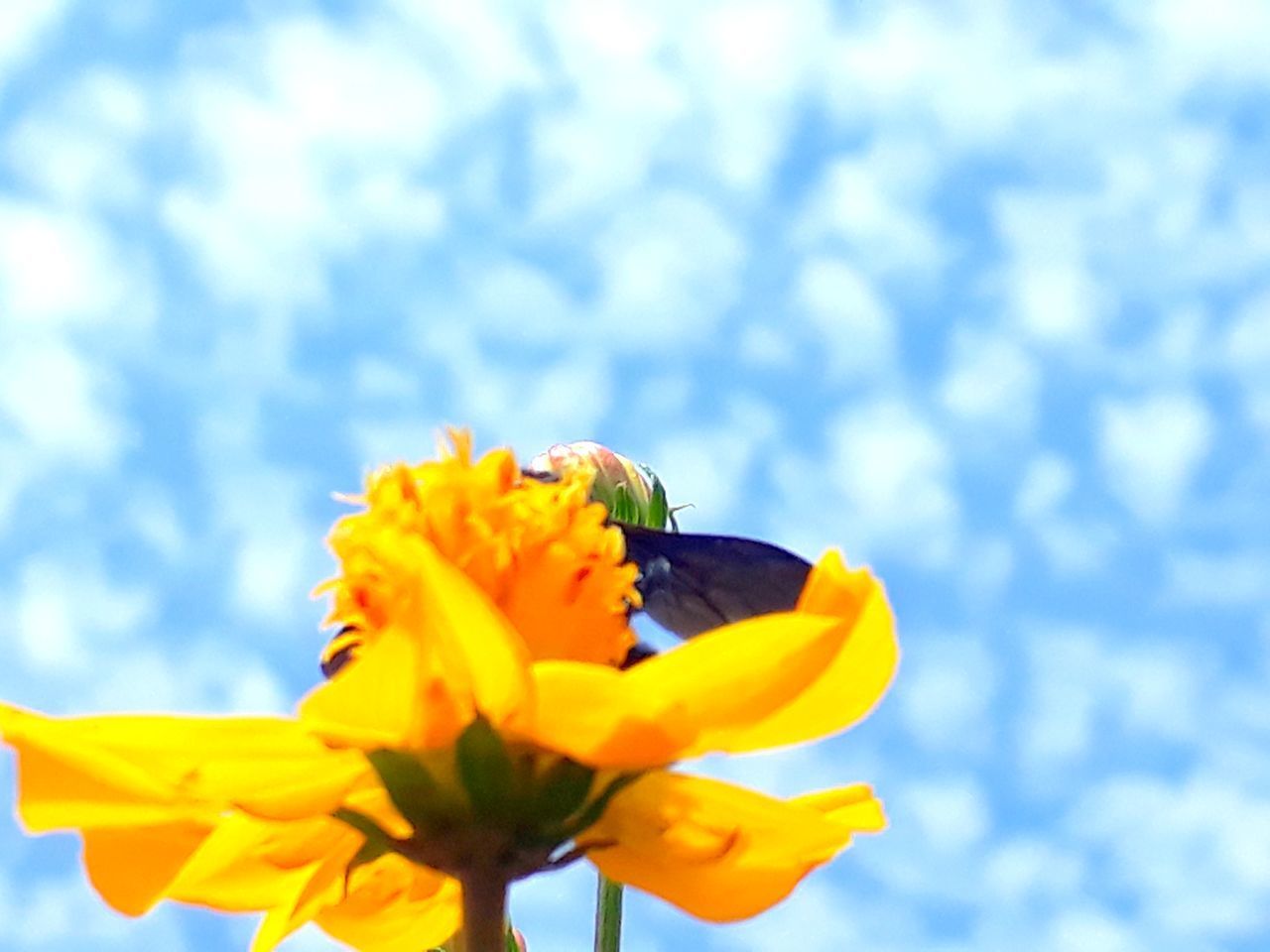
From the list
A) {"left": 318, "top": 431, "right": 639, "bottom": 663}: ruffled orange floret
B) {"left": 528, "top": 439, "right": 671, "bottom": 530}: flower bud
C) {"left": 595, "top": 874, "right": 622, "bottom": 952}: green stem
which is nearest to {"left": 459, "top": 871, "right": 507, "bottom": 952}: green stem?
{"left": 318, "top": 431, "right": 639, "bottom": 663}: ruffled orange floret

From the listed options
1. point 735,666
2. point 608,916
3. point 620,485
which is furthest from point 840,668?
point 620,485

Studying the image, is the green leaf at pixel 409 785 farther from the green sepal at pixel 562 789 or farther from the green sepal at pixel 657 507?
the green sepal at pixel 657 507

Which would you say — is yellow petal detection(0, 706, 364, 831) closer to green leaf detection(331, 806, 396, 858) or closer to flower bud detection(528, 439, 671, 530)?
green leaf detection(331, 806, 396, 858)

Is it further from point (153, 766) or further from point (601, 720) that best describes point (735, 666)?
point (153, 766)

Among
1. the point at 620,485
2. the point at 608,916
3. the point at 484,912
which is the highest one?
the point at 620,485

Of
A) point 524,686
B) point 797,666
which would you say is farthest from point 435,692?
point 797,666

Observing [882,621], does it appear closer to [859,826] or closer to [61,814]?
[859,826]

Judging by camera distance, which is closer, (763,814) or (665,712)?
(665,712)
